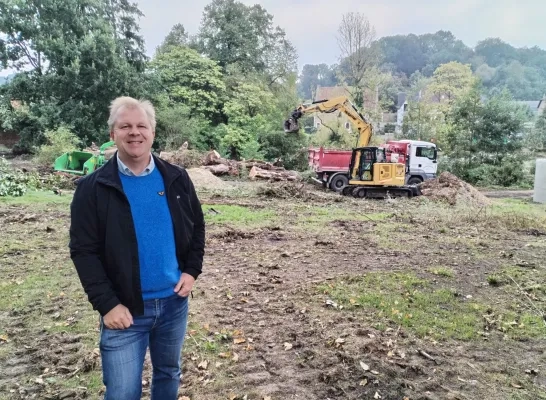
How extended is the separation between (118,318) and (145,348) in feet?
1.00

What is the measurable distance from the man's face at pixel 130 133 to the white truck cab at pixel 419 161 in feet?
59.4

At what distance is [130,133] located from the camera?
1933mm

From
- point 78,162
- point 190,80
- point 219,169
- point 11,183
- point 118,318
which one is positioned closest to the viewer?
point 118,318

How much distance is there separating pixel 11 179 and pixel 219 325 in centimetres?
1194

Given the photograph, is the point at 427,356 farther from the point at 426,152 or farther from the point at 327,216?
the point at 426,152

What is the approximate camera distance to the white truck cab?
1872 cm

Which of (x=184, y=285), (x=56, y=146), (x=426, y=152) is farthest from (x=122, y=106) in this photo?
(x=56, y=146)

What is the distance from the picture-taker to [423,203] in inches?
543

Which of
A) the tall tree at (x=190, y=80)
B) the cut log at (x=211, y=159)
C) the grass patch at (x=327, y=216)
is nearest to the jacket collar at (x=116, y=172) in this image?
the grass patch at (x=327, y=216)

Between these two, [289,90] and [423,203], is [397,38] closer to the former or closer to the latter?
[289,90]

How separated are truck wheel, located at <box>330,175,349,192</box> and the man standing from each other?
14.9m

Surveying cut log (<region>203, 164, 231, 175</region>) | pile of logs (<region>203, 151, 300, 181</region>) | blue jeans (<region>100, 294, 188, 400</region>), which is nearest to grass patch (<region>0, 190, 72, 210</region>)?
cut log (<region>203, 164, 231, 175</region>)

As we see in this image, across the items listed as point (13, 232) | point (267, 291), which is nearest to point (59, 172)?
point (13, 232)

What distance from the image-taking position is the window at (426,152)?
61.5ft
